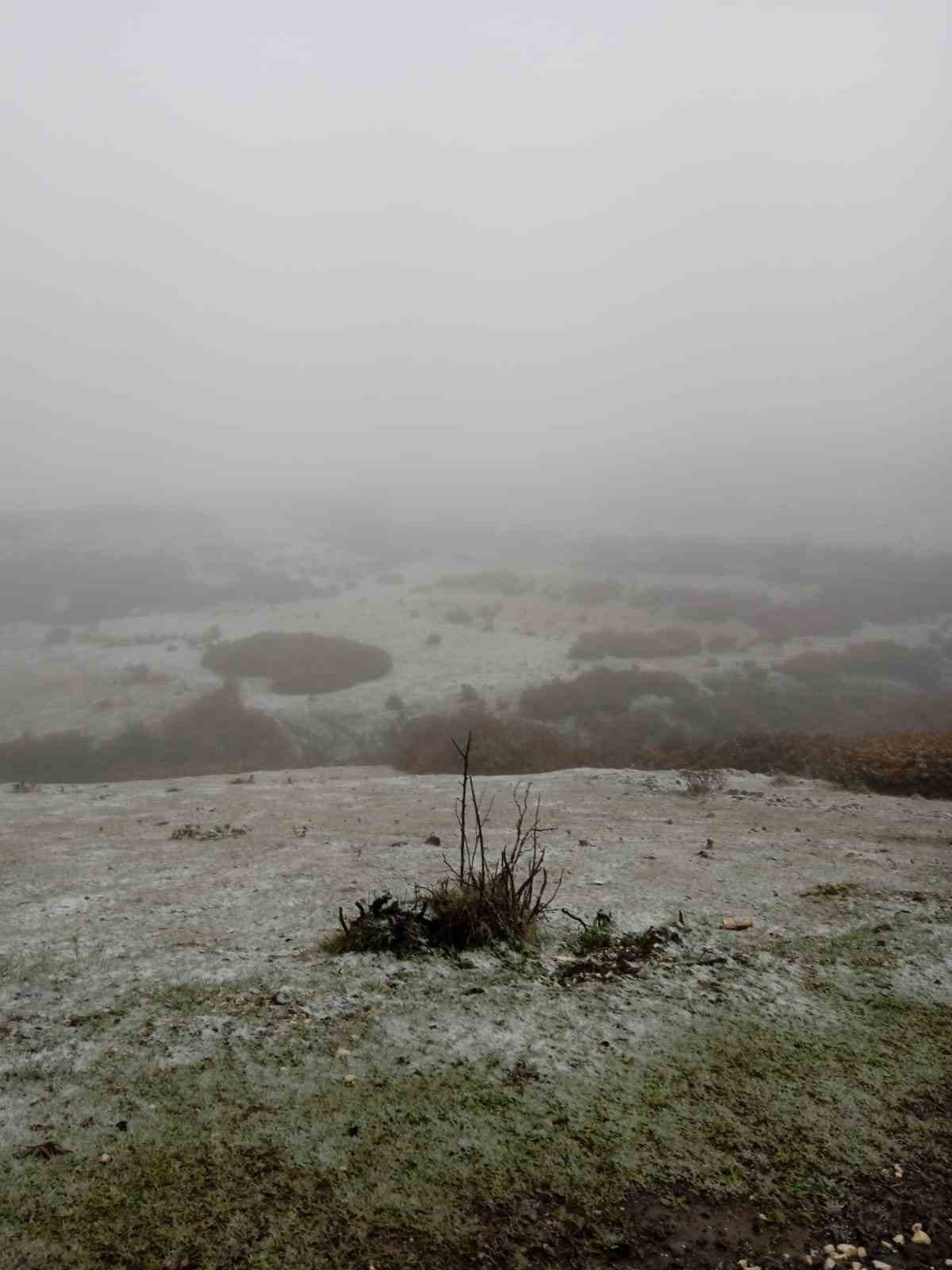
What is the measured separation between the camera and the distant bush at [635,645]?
25.5 m

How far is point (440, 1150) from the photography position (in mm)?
3064

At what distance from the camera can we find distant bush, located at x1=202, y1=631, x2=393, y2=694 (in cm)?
2312

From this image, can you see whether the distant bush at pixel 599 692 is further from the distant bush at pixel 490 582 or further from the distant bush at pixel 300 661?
the distant bush at pixel 490 582

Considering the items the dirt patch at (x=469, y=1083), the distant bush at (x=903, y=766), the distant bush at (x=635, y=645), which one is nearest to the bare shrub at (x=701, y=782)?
the distant bush at (x=903, y=766)

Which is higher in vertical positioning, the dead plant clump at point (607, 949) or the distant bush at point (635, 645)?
the dead plant clump at point (607, 949)

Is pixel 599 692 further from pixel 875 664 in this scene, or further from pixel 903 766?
pixel 875 664

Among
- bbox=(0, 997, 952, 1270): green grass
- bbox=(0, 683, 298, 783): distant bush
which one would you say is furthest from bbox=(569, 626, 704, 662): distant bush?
bbox=(0, 997, 952, 1270): green grass

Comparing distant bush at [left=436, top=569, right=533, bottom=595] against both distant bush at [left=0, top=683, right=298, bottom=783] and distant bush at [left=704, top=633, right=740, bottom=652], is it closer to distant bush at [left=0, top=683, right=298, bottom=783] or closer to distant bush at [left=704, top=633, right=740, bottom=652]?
distant bush at [left=704, top=633, right=740, bottom=652]

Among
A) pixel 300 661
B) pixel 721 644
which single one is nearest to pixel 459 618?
pixel 300 661

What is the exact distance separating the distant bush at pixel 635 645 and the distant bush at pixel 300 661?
23.0ft

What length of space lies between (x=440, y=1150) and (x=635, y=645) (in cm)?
2396

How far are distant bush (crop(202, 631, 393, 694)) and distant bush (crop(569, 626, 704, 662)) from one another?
7002mm

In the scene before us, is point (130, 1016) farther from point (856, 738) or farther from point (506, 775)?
point (856, 738)

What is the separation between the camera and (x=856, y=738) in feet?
48.9
